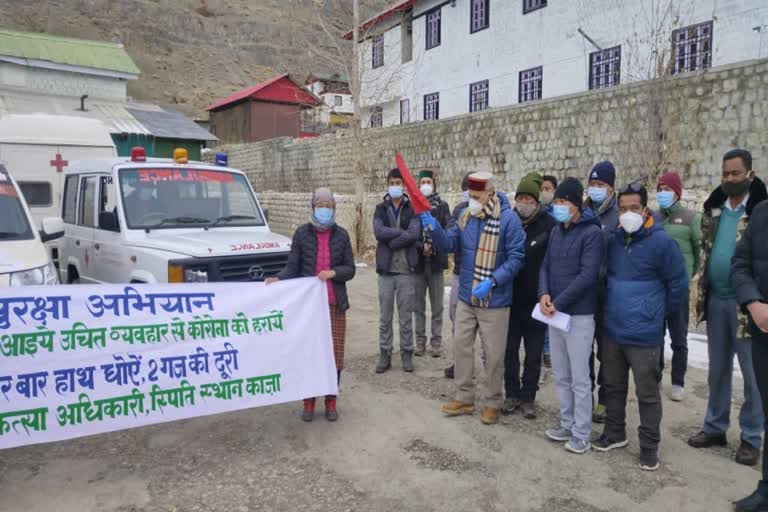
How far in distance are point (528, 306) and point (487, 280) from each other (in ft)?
2.11

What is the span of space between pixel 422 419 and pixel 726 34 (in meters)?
14.8

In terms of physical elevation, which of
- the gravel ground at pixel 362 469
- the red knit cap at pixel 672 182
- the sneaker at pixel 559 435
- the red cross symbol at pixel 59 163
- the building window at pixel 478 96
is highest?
the building window at pixel 478 96

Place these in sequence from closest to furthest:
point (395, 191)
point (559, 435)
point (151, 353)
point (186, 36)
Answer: point (151, 353)
point (559, 435)
point (395, 191)
point (186, 36)

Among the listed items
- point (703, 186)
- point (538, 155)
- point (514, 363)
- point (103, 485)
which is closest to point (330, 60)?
point (538, 155)

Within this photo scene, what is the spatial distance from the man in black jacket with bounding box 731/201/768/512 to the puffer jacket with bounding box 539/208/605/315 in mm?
869

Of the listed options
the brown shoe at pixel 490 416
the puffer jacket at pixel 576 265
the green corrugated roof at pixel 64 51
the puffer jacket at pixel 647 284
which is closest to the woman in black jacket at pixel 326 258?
the brown shoe at pixel 490 416

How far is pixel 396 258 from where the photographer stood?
5707 millimetres

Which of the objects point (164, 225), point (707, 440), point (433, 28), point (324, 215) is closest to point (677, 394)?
point (707, 440)

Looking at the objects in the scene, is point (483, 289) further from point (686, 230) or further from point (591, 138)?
point (591, 138)

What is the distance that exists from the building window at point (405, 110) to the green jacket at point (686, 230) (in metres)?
21.8

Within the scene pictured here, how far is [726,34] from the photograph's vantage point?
14430mm

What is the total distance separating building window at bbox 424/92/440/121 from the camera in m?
24.5

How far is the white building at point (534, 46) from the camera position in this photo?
14.3m

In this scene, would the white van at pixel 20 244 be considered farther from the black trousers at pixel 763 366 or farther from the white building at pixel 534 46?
the white building at pixel 534 46
